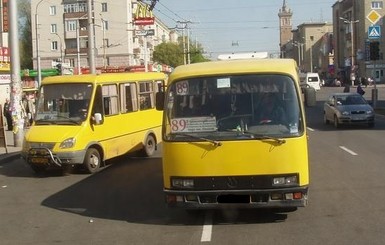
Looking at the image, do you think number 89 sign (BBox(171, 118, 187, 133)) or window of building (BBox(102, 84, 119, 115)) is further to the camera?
window of building (BBox(102, 84, 119, 115))

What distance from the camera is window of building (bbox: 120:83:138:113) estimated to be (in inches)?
597

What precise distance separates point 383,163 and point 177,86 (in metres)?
7.07

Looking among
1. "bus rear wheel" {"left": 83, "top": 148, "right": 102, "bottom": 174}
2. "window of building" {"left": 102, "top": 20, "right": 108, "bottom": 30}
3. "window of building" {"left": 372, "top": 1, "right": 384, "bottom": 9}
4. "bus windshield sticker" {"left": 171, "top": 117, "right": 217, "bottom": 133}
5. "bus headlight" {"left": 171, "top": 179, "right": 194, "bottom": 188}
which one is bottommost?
"bus rear wheel" {"left": 83, "top": 148, "right": 102, "bottom": 174}

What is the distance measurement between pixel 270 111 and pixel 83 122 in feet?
22.2

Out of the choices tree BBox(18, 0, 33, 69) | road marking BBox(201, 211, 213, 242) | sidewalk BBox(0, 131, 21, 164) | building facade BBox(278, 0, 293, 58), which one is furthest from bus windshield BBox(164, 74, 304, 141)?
building facade BBox(278, 0, 293, 58)

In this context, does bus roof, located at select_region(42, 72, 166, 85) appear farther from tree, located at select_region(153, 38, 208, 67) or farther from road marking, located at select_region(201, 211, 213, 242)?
tree, located at select_region(153, 38, 208, 67)

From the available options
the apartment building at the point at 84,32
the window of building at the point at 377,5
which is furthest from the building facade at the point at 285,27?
the apartment building at the point at 84,32

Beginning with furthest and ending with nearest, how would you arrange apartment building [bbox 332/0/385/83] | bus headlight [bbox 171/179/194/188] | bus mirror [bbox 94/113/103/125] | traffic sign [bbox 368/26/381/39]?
apartment building [bbox 332/0/385/83] → traffic sign [bbox 368/26/381/39] → bus mirror [bbox 94/113/103/125] → bus headlight [bbox 171/179/194/188]

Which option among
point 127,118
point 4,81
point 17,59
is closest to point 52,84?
point 127,118

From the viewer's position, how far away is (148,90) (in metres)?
16.7

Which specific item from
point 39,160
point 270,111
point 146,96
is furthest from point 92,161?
point 270,111

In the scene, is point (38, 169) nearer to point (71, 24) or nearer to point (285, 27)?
point (71, 24)

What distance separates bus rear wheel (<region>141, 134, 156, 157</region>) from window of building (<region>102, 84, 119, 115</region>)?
5.69ft

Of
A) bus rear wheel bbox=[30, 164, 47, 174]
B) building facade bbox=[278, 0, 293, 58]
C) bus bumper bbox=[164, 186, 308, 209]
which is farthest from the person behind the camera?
building facade bbox=[278, 0, 293, 58]
